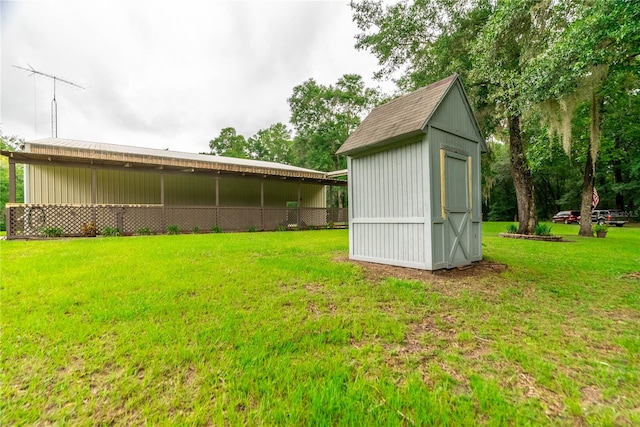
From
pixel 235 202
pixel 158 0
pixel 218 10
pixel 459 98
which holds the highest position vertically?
pixel 218 10

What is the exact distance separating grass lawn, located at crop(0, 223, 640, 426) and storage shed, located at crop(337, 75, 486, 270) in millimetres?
1063

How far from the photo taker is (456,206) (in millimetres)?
5250

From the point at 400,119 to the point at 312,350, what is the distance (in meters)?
4.64

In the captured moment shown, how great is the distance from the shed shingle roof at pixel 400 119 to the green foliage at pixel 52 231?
33.2ft

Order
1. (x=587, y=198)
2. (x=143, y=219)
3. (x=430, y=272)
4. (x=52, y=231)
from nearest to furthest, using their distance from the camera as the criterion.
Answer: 1. (x=430, y=272)
2. (x=52, y=231)
3. (x=143, y=219)
4. (x=587, y=198)

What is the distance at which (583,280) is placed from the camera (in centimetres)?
446

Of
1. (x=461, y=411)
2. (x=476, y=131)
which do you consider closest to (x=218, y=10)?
(x=476, y=131)

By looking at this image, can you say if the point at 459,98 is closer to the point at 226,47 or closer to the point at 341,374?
the point at 341,374

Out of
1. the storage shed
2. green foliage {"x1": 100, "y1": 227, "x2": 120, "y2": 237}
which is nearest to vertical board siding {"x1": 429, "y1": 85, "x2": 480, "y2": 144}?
the storage shed

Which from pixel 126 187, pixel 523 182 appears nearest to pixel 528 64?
pixel 523 182

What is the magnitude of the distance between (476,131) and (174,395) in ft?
22.0

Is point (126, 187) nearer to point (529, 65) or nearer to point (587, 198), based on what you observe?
point (529, 65)

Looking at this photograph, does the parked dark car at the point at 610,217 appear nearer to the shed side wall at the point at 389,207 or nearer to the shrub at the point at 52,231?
the shed side wall at the point at 389,207

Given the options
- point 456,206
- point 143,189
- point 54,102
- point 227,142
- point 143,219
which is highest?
point 227,142
